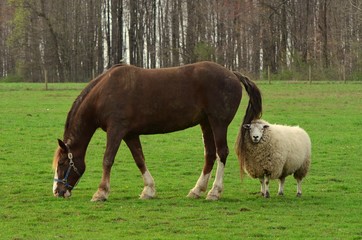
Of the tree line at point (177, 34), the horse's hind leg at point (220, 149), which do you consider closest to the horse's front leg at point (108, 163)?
the horse's hind leg at point (220, 149)

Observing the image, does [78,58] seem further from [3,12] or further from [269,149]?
[269,149]

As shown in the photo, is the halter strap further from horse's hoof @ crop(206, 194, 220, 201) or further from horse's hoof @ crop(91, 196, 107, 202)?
horse's hoof @ crop(206, 194, 220, 201)

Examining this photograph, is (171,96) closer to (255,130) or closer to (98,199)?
(255,130)

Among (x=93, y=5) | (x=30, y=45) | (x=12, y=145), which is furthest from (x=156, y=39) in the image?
(x=12, y=145)

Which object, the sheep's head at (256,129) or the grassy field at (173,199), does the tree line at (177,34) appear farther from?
the sheep's head at (256,129)

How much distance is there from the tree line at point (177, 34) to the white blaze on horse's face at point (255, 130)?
50.3 m

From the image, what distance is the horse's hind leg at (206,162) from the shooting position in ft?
39.5

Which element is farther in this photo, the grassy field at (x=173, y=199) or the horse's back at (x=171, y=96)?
the horse's back at (x=171, y=96)

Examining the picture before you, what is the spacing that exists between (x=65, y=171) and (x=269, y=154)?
3.02m

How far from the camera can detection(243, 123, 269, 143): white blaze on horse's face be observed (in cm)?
1214

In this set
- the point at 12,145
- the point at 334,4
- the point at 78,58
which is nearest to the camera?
the point at 12,145

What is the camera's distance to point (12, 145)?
65.3 ft

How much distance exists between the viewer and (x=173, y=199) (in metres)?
11.8

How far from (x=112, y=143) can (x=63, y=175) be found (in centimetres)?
89
